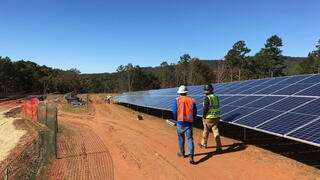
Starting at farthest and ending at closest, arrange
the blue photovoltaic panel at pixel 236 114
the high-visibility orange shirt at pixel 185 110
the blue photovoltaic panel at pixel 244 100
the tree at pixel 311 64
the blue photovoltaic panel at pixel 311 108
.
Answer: the tree at pixel 311 64
the blue photovoltaic panel at pixel 244 100
the blue photovoltaic panel at pixel 236 114
the blue photovoltaic panel at pixel 311 108
the high-visibility orange shirt at pixel 185 110

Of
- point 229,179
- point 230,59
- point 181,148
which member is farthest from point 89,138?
point 230,59

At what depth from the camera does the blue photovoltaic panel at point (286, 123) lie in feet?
18.3

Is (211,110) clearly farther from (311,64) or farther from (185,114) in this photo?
(311,64)

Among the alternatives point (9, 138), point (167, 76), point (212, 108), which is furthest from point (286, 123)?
point (167, 76)

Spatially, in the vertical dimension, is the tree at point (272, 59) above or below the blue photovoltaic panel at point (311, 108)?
above

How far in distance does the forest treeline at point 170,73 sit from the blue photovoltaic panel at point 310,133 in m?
45.6

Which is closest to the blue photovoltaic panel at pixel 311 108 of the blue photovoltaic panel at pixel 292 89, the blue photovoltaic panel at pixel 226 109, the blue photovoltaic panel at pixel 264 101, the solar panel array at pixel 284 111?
the solar panel array at pixel 284 111

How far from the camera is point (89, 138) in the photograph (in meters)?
9.73

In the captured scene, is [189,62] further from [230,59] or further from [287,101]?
[287,101]

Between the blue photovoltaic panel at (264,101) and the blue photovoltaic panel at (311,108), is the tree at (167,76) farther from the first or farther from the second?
the blue photovoltaic panel at (311,108)

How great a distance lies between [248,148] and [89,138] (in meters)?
7.12

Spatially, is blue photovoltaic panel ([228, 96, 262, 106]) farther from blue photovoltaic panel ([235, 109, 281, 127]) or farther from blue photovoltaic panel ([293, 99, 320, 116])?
blue photovoltaic panel ([293, 99, 320, 116])

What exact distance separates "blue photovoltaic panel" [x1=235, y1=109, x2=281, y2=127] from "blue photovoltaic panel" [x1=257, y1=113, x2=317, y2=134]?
0.30m

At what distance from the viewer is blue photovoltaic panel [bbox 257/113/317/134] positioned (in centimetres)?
557
